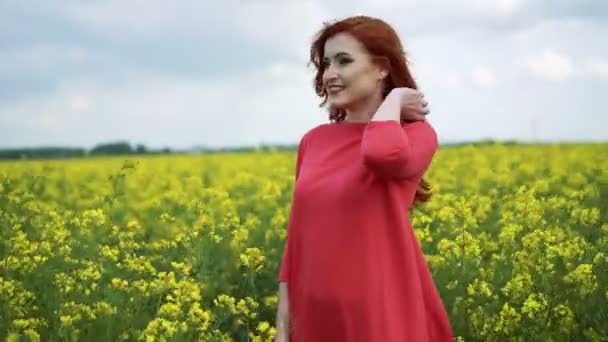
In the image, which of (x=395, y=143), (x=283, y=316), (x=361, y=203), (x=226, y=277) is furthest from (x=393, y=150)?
(x=226, y=277)

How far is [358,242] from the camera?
2604 mm

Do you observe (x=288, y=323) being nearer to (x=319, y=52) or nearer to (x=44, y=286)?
(x=319, y=52)

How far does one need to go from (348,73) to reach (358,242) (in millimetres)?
453

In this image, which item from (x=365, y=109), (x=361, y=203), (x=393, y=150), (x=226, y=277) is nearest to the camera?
(x=393, y=150)

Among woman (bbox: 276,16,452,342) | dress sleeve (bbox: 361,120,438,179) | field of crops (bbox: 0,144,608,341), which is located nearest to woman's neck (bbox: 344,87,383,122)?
woman (bbox: 276,16,452,342)

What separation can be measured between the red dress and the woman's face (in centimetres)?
9

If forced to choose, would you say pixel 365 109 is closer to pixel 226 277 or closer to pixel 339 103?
pixel 339 103

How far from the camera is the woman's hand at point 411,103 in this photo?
104 inches

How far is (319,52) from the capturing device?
2.82 metres

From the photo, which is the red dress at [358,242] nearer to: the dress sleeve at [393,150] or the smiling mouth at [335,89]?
the dress sleeve at [393,150]

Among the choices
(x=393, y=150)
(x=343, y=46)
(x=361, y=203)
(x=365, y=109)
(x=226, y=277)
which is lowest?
(x=226, y=277)

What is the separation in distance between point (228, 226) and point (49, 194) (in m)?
5.84

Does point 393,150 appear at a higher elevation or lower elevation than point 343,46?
lower

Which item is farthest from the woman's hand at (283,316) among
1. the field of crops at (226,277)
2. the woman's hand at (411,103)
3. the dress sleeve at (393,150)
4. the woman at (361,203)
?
the field of crops at (226,277)
